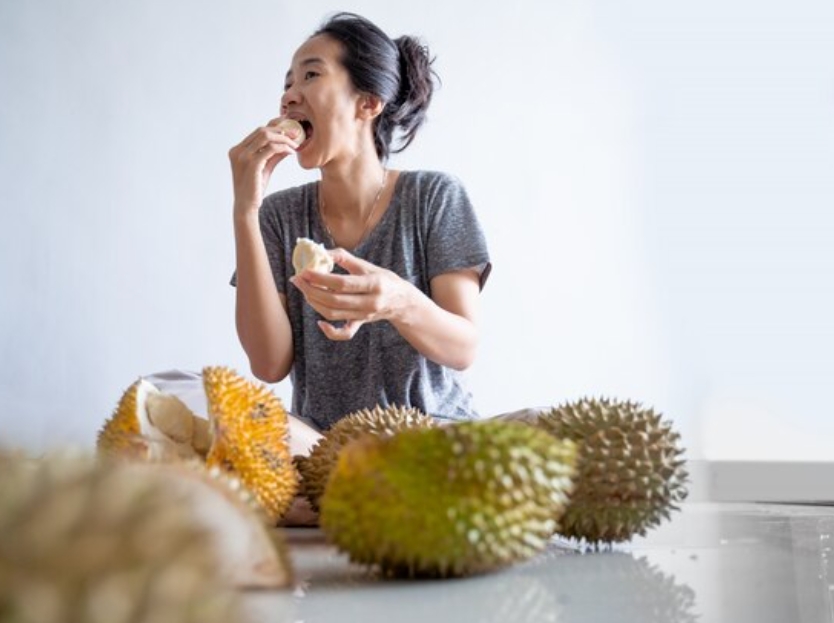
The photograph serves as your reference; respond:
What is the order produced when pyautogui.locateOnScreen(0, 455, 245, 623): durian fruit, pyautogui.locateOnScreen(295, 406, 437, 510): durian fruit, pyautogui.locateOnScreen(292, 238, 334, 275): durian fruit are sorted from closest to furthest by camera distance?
pyautogui.locateOnScreen(0, 455, 245, 623): durian fruit → pyautogui.locateOnScreen(295, 406, 437, 510): durian fruit → pyautogui.locateOnScreen(292, 238, 334, 275): durian fruit

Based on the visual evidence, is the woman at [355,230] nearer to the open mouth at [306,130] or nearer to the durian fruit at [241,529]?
the open mouth at [306,130]

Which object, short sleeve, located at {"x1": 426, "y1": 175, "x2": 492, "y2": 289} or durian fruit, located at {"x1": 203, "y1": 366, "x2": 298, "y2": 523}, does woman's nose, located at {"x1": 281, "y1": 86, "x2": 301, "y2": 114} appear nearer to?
short sleeve, located at {"x1": 426, "y1": 175, "x2": 492, "y2": 289}

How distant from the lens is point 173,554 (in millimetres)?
199

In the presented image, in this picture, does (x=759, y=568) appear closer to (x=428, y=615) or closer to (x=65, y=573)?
(x=428, y=615)

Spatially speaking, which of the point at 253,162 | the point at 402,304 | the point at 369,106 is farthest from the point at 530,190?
the point at 402,304

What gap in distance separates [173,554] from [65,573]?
0.07 ft

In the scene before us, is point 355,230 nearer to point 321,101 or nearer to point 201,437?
point 321,101

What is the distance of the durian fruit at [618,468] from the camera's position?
81cm

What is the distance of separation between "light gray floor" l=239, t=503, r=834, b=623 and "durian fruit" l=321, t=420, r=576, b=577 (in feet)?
0.09

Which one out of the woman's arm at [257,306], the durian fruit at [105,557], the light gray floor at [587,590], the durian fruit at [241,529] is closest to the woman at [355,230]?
the woman's arm at [257,306]

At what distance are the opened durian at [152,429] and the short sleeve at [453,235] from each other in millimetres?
1078

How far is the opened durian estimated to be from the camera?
0.79m

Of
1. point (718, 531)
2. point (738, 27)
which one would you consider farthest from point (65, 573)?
point (738, 27)

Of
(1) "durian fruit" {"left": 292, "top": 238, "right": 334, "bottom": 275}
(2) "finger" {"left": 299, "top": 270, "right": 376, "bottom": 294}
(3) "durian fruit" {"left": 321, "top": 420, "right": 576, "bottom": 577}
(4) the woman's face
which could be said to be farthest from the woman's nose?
(3) "durian fruit" {"left": 321, "top": 420, "right": 576, "bottom": 577}
